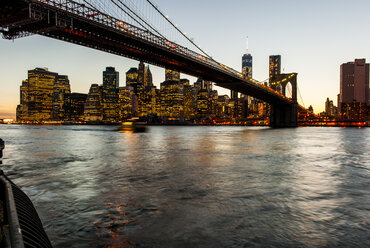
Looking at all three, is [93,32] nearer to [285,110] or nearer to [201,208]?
[201,208]

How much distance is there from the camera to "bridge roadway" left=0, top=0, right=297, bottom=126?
27969 mm

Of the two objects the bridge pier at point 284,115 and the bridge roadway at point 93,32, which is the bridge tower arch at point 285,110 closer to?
the bridge pier at point 284,115

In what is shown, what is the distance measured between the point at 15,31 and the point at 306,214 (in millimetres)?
37329

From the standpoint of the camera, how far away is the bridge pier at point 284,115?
3228 inches

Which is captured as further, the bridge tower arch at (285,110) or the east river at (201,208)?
the bridge tower arch at (285,110)

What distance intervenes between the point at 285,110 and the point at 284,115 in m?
1.59

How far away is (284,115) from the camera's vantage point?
84000mm

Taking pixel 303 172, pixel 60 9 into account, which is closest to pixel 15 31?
pixel 60 9

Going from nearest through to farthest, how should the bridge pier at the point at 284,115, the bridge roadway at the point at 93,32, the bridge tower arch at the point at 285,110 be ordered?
the bridge roadway at the point at 93,32 < the bridge tower arch at the point at 285,110 < the bridge pier at the point at 284,115

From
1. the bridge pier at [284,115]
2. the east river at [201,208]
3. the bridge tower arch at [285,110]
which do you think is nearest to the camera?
the east river at [201,208]

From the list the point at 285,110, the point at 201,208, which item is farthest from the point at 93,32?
the point at 285,110

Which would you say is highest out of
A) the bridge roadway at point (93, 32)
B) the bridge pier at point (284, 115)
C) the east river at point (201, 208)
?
the bridge roadway at point (93, 32)

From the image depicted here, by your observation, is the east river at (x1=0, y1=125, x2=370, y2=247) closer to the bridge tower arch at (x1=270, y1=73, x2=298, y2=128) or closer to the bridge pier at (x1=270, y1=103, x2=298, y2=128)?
the bridge tower arch at (x1=270, y1=73, x2=298, y2=128)

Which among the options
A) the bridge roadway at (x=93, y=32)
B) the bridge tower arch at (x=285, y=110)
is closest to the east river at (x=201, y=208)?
the bridge roadway at (x=93, y=32)
